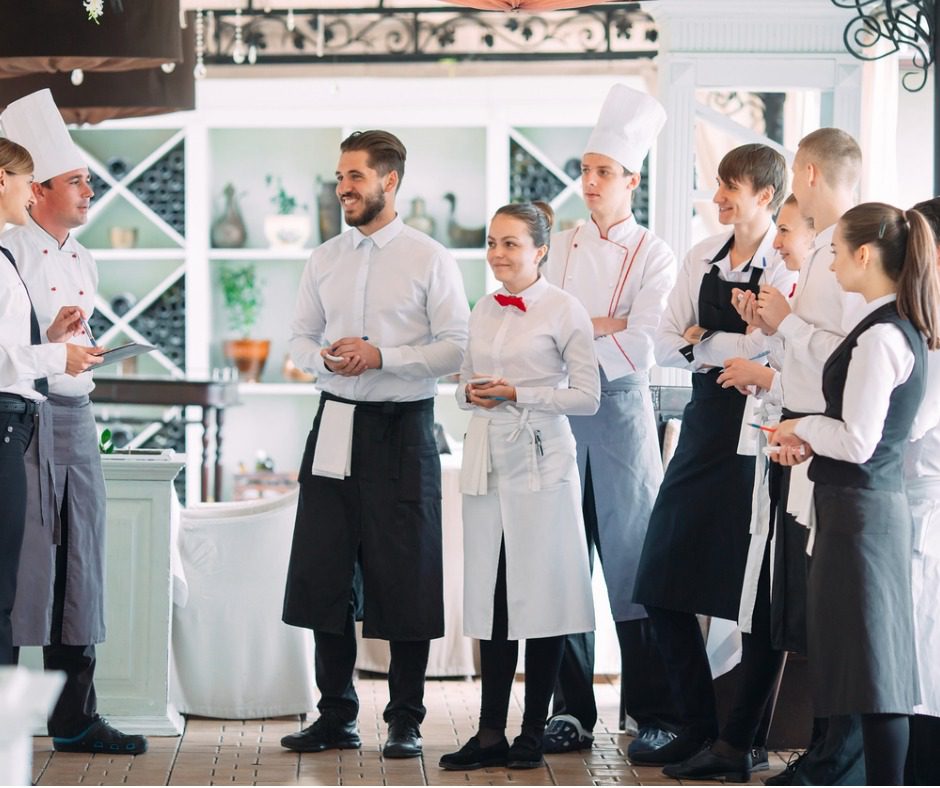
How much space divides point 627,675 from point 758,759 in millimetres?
484

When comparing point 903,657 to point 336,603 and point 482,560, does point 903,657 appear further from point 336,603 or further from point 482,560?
point 336,603

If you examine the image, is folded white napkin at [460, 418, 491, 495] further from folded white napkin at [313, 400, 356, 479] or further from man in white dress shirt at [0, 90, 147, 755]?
man in white dress shirt at [0, 90, 147, 755]

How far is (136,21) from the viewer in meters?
4.21

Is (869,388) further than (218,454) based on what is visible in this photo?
No

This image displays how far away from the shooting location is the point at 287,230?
27.6ft

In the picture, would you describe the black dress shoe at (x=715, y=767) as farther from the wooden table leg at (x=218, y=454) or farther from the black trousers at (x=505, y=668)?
the wooden table leg at (x=218, y=454)

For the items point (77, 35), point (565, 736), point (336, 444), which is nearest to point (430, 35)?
point (77, 35)

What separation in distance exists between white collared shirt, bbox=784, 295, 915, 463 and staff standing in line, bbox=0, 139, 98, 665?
1811 mm

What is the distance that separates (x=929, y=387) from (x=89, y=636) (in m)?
2.27

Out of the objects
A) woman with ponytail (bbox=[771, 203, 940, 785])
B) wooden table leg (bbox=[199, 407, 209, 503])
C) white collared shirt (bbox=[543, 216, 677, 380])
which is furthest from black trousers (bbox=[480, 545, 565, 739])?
wooden table leg (bbox=[199, 407, 209, 503])

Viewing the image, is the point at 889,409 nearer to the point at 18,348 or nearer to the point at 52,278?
the point at 18,348

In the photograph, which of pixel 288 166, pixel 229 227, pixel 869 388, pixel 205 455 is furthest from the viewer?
pixel 288 166

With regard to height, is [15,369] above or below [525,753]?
above

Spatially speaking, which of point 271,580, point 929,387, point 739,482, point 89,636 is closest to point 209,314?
point 271,580
